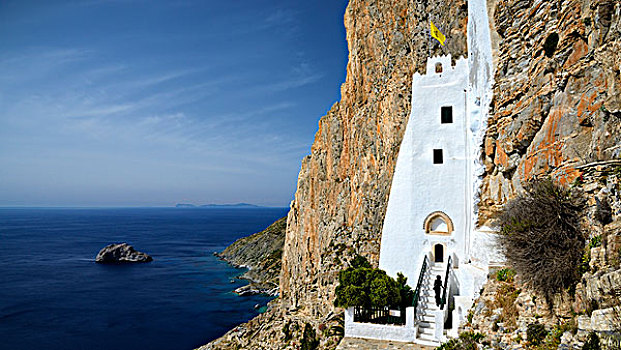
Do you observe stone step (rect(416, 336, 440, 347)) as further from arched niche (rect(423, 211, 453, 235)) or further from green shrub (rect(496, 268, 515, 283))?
arched niche (rect(423, 211, 453, 235))

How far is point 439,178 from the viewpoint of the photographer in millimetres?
17703

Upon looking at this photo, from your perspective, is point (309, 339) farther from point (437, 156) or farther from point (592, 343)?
point (592, 343)

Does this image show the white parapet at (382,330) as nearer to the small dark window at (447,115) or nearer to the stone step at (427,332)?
the stone step at (427,332)

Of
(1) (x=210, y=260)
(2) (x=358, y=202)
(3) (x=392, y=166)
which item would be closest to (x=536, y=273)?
(3) (x=392, y=166)

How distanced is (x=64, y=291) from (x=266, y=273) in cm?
2883

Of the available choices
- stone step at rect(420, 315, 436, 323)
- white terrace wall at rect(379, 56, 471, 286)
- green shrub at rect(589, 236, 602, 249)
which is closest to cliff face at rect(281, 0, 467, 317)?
white terrace wall at rect(379, 56, 471, 286)

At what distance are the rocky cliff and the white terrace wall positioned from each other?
2.01 meters

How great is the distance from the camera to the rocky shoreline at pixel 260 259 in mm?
58875

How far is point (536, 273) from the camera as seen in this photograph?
9125 mm

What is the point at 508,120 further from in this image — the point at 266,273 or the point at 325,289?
the point at 266,273

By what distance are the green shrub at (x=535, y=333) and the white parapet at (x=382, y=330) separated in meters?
5.81

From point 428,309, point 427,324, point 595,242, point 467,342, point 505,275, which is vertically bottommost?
point 427,324

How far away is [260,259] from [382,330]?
203 feet

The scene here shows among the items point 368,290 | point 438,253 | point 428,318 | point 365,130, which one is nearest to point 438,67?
point 365,130
